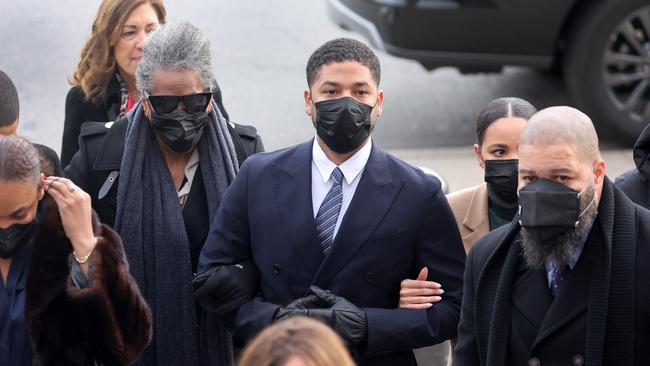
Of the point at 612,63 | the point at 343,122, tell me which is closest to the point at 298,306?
the point at 343,122

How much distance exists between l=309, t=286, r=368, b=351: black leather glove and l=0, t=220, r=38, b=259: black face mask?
38.1 inches

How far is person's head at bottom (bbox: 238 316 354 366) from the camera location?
9.73ft

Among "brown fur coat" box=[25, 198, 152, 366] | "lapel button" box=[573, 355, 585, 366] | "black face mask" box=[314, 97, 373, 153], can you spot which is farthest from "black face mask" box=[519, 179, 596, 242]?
"brown fur coat" box=[25, 198, 152, 366]

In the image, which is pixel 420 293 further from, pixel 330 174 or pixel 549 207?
pixel 549 207

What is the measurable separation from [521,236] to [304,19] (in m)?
8.77

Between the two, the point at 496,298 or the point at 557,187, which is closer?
the point at 557,187

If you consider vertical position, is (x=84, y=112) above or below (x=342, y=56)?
below

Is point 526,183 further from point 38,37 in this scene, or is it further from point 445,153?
point 38,37

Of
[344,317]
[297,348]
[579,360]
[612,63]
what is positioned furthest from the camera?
[612,63]

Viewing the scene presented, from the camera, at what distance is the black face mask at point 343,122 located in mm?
4590

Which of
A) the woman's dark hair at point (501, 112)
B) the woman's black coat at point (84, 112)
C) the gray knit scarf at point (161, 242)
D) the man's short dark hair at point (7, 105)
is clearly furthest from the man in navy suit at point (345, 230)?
the woman's black coat at point (84, 112)

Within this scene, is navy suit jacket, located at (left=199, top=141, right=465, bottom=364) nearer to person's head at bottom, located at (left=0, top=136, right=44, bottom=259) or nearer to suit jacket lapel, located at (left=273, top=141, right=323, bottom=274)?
suit jacket lapel, located at (left=273, top=141, right=323, bottom=274)

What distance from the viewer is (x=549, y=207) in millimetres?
3936

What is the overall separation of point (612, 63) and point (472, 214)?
4.44 meters
